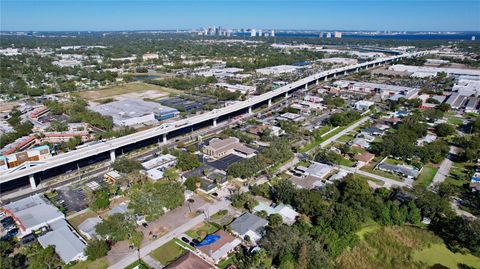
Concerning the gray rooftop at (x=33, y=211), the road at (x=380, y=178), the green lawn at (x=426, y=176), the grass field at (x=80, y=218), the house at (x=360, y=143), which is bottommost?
the grass field at (x=80, y=218)

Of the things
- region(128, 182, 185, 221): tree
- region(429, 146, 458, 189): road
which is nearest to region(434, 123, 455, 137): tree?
region(429, 146, 458, 189): road

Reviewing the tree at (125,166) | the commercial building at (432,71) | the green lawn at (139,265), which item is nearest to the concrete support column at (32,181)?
the tree at (125,166)

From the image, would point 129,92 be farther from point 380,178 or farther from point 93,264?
point 380,178

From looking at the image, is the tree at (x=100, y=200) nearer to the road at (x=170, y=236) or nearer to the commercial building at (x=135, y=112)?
the road at (x=170, y=236)

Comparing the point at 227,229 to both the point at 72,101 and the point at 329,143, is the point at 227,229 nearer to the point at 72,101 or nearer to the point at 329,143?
the point at 329,143

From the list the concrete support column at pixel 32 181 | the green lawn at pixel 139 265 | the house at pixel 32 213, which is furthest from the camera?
the concrete support column at pixel 32 181

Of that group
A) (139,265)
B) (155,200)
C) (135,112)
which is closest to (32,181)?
(155,200)

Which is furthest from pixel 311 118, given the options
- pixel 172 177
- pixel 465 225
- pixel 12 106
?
pixel 12 106

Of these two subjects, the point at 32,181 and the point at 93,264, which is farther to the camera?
the point at 32,181
